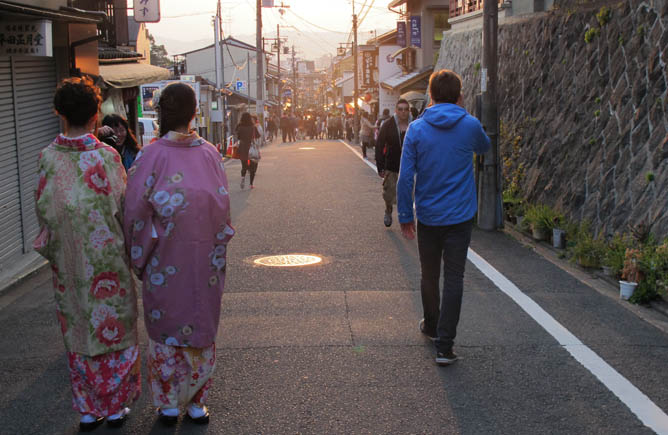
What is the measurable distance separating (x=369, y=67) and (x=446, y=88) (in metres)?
54.0

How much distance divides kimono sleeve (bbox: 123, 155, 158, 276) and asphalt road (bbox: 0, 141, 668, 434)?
0.98 meters

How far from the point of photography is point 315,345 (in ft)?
18.1

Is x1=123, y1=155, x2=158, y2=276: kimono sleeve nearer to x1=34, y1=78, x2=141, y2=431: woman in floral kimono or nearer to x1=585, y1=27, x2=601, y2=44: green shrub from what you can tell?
x1=34, y1=78, x2=141, y2=431: woman in floral kimono

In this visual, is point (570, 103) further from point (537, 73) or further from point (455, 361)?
point (455, 361)

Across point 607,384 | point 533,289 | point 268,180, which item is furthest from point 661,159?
point 268,180

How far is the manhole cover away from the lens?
8655 mm

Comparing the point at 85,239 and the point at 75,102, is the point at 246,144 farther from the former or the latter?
the point at 85,239

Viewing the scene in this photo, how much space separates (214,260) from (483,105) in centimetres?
856

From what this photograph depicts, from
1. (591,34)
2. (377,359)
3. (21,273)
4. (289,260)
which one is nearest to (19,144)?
(21,273)

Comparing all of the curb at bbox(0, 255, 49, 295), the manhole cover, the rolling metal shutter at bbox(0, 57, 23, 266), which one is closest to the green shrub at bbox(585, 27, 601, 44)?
the manhole cover

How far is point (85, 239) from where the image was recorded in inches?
157

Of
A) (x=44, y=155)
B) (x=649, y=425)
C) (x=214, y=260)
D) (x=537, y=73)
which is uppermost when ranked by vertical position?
(x=537, y=73)

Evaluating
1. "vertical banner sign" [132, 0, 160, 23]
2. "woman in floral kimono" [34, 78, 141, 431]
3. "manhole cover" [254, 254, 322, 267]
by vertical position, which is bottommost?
"manhole cover" [254, 254, 322, 267]

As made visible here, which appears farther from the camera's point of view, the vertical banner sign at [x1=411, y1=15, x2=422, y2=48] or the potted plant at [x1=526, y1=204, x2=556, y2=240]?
the vertical banner sign at [x1=411, y1=15, x2=422, y2=48]
